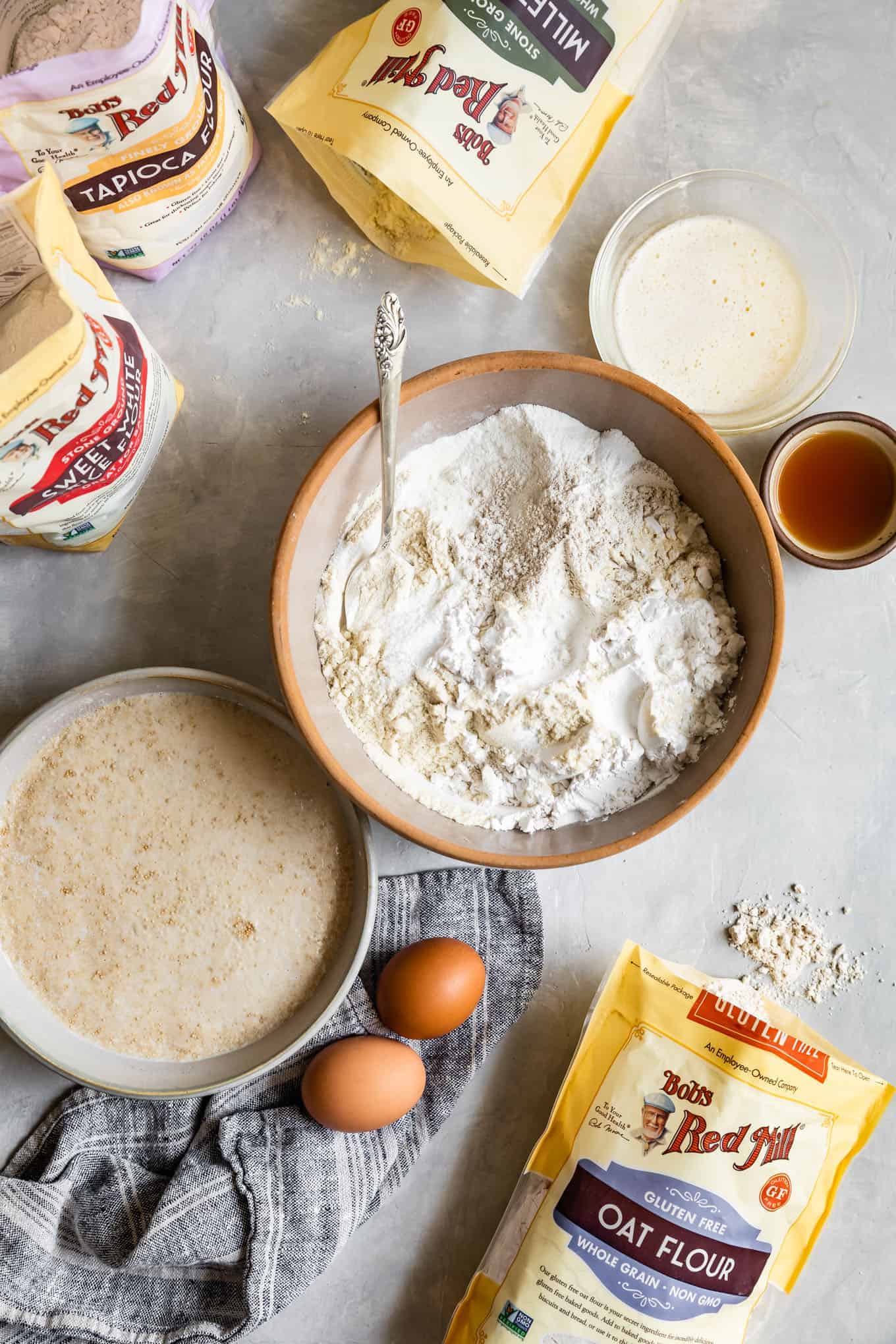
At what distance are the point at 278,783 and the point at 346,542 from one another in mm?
341

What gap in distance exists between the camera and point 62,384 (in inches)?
41.8

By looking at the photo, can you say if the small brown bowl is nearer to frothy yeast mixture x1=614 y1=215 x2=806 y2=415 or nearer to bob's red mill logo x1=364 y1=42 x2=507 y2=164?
frothy yeast mixture x1=614 y1=215 x2=806 y2=415

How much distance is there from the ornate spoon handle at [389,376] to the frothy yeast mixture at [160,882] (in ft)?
1.28

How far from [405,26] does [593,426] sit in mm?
588

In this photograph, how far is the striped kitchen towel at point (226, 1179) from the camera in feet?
4.44

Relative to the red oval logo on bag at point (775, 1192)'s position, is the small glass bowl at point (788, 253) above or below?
above

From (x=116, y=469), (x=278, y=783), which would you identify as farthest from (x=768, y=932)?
(x=116, y=469)

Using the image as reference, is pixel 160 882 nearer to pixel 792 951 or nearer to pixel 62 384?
pixel 62 384

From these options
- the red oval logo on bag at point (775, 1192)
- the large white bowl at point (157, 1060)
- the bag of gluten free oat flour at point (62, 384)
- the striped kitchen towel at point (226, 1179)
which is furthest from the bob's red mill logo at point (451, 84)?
the red oval logo on bag at point (775, 1192)

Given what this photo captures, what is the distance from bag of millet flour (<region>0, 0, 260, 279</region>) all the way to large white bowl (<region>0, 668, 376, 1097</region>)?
59 centimetres

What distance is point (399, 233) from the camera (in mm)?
1430

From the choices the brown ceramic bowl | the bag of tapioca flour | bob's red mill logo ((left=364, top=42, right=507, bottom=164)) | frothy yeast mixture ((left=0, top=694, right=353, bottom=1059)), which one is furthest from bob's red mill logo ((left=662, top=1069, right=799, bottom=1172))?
bob's red mill logo ((left=364, top=42, right=507, bottom=164))

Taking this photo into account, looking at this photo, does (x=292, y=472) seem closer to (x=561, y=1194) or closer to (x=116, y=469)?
(x=116, y=469)

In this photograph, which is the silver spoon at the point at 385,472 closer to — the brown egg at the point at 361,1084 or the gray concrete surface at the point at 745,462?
the gray concrete surface at the point at 745,462
